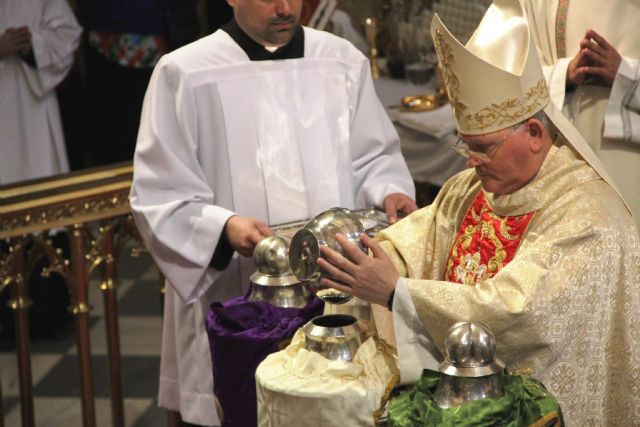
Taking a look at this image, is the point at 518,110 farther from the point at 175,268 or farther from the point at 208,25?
the point at 208,25

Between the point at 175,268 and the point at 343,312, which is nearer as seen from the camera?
the point at 343,312

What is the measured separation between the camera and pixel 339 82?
4281 millimetres

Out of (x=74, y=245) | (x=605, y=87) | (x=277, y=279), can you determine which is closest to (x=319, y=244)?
(x=277, y=279)

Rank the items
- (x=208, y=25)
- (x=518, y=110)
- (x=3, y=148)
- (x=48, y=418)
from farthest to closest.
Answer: (x=208, y=25) → (x=3, y=148) → (x=48, y=418) → (x=518, y=110)

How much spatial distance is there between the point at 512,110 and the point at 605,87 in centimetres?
116

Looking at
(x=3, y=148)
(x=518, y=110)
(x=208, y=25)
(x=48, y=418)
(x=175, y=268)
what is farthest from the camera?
(x=208, y=25)

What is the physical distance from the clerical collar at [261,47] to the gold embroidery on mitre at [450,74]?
3.71 ft

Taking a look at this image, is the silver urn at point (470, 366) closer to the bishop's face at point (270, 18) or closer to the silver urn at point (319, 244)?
the silver urn at point (319, 244)

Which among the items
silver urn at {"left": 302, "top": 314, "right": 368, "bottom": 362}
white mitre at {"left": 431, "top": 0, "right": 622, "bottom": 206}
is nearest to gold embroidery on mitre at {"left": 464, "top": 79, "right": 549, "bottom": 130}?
white mitre at {"left": 431, "top": 0, "right": 622, "bottom": 206}

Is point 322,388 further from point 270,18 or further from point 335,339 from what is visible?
point 270,18

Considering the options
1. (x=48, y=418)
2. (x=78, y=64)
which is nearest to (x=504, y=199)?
(x=48, y=418)

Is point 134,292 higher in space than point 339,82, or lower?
lower

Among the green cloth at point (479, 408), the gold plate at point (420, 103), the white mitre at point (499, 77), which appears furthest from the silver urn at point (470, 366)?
the gold plate at point (420, 103)

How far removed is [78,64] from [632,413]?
175 inches
